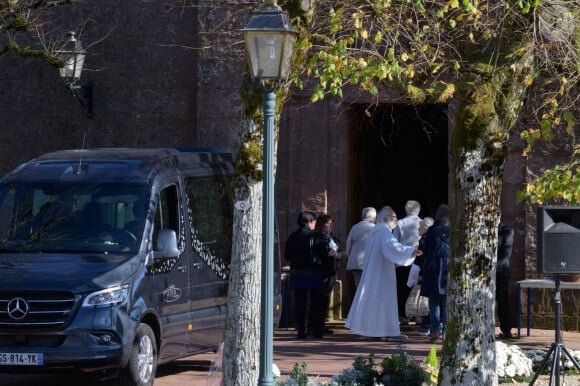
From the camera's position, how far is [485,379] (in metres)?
10.7

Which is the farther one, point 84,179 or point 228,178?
point 228,178

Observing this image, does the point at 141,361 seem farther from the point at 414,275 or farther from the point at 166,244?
the point at 414,275

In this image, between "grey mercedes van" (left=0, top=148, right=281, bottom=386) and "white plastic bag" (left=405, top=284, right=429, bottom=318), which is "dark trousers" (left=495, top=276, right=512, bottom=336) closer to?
"white plastic bag" (left=405, top=284, right=429, bottom=318)

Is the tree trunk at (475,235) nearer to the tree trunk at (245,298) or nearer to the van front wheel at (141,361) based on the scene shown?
the tree trunk at (245,298)

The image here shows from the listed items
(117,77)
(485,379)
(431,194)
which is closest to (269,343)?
(485,379)

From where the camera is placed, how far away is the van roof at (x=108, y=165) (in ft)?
41.9

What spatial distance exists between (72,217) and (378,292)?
549 cm

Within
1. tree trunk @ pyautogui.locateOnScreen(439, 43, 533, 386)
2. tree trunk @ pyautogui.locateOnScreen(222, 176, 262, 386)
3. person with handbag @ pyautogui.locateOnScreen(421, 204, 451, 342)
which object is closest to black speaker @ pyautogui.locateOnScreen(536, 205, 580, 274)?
tree trunk @ pyautogui.locateOnScreen(439, 43, 533, 386)

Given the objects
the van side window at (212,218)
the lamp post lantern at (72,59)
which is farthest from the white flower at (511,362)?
the lamp post lantern at (72,59)

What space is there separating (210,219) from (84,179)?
1.64 meters

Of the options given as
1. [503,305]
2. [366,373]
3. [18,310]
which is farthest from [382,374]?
[503,305]

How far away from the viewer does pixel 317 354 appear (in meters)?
15.4

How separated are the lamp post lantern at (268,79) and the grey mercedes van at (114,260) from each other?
9.77 ft

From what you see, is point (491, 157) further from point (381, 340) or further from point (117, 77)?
point (117, 77)
